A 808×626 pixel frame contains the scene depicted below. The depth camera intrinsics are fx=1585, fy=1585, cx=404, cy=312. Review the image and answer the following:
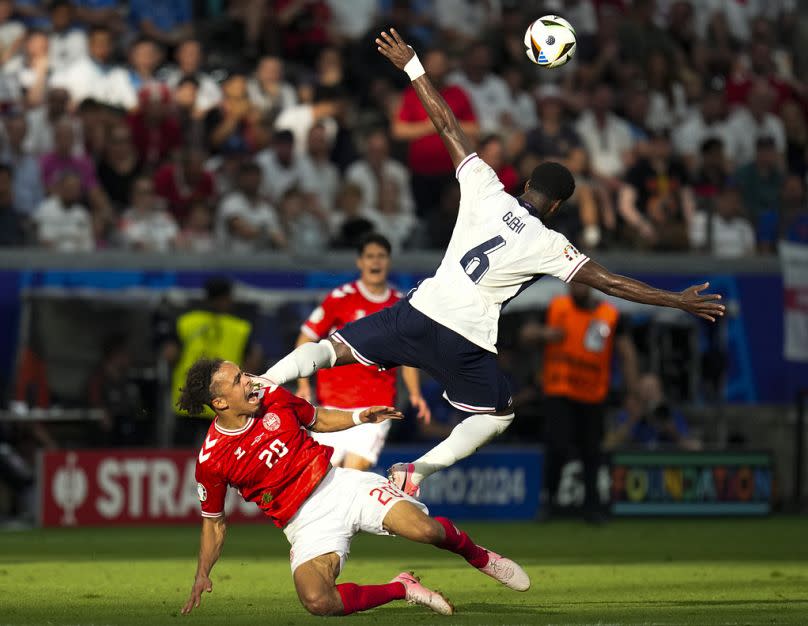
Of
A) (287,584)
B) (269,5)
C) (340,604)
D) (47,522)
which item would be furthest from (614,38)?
(340,604)

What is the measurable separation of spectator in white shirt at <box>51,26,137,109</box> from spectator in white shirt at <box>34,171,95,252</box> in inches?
70.7

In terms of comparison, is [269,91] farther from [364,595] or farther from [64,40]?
[364,595]

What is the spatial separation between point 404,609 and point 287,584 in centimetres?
148

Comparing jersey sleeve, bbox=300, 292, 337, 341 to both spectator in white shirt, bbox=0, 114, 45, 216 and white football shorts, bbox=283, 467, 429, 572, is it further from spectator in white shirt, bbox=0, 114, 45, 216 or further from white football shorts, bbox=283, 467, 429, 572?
spectator in white shirt, bbox=0, 114, 45, 216

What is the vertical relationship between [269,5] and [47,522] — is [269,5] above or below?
above

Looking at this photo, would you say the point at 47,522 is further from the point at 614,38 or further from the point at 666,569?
the point at 614,38

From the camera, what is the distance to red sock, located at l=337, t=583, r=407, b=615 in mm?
7938

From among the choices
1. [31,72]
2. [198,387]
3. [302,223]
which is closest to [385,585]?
[198,387]

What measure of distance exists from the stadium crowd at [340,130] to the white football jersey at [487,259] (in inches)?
279

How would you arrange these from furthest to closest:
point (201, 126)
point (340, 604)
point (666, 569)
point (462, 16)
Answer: point (462, 16) < point (201, 126) < point (666, 569) < point (340, 604)

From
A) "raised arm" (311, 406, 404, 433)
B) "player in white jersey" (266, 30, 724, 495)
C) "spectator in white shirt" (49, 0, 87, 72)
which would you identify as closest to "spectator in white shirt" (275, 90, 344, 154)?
"spectator in white shirt" (49, 0, 87, 72)

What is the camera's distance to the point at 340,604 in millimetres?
7926

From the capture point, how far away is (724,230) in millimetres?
18484

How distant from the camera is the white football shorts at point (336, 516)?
809 cm
